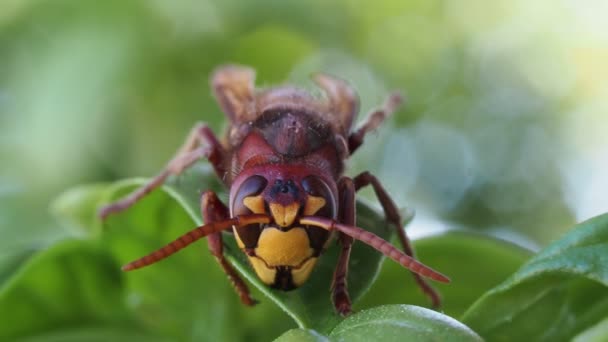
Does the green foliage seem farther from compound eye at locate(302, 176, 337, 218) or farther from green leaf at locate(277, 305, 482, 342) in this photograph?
green leaf at locate(277, 305, 482, 342)

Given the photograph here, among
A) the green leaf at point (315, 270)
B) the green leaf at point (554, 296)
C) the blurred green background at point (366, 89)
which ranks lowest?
the green leaf at point (554, 296)

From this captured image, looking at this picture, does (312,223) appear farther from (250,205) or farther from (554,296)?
(554,296)

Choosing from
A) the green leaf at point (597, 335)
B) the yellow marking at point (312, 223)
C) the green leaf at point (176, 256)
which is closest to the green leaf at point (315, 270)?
the green leaf at point (176, 256)

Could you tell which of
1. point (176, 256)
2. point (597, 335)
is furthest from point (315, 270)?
point (597, 335)

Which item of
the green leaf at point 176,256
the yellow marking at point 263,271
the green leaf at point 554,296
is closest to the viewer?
the green leaf at point 554,296

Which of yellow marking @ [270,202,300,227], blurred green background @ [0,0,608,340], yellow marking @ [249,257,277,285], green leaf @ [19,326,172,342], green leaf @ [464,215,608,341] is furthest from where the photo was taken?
blurred green background @ [0,0,608,340]

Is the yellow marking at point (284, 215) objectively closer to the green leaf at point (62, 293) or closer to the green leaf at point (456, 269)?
the green leaf at point (456, 269)

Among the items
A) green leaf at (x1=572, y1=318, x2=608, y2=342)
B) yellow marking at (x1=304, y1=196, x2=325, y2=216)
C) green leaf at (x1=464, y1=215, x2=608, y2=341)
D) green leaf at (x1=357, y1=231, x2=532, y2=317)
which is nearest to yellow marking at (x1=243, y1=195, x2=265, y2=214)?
yellow marking at (x1=304, y1=196, x2=325, y2=216)

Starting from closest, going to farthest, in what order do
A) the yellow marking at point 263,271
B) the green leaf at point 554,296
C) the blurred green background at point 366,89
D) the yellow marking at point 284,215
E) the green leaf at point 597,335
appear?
the green leaf at point 597,335
the green leaf at point 554,296
the yellow marking at point 263,271
the yellow marking at point 284,215
the blurred green background at point 366,89
